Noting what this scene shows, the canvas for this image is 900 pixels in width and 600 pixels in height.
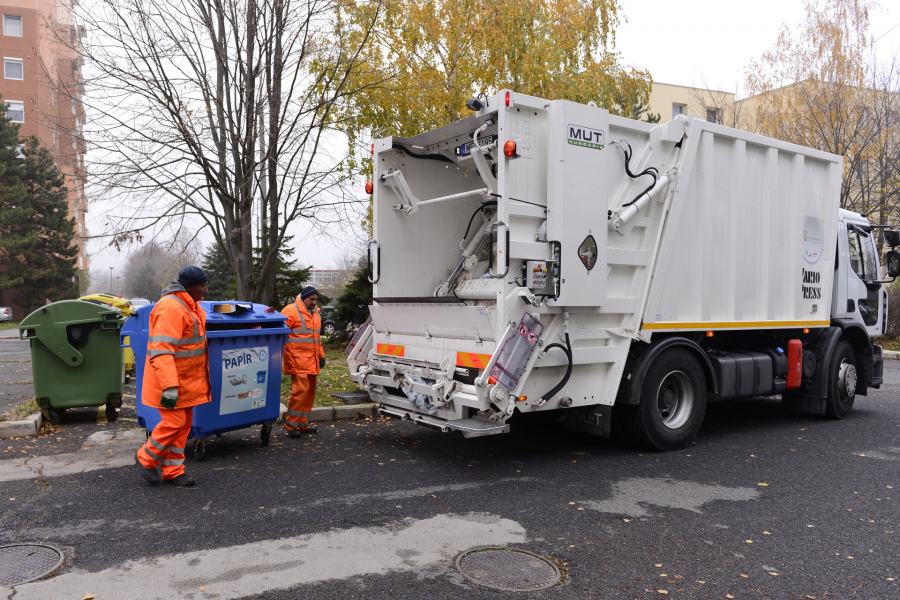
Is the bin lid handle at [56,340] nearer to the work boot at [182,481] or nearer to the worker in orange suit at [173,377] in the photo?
the worker in orange suit at [173,377]

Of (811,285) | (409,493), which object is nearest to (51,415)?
(409,493)

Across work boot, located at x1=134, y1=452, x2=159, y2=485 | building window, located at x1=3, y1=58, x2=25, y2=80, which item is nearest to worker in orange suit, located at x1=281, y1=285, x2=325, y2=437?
work boot, located at x1=134, y1=452, x2=159, y2=485

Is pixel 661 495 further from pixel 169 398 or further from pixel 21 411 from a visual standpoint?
pixel 21 411

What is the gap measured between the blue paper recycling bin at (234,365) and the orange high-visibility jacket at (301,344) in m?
0.36

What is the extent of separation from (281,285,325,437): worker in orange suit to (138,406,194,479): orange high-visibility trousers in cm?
163

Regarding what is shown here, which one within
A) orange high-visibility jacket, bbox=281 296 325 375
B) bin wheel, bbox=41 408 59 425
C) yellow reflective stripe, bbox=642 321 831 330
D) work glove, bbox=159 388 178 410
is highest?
yellow reflective stripe, bbox=642 321 831 330

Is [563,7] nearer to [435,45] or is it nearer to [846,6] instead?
[435,45]

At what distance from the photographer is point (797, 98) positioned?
17812 millimetres

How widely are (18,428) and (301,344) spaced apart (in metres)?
2.74

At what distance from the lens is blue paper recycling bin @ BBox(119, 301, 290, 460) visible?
530cm

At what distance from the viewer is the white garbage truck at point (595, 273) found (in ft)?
16.6

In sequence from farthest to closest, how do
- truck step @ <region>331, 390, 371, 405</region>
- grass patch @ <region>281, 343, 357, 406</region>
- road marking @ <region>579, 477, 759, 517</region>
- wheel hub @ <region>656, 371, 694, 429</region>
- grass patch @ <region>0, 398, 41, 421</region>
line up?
grass patch @ <region>281, 343, 357, 406</region> → grass patch @ <region>0, 398, 41, 421</region> → truck step @ <region>331, 390, 371, 405</region> → wheel hub @ <region>656, 371, 694, 429</region> → road marking @ <region>579, 477, 759, 517</region>

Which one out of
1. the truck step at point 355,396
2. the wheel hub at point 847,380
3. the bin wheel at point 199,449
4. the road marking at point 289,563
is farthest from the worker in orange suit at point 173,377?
the wheel hub at point 847,380

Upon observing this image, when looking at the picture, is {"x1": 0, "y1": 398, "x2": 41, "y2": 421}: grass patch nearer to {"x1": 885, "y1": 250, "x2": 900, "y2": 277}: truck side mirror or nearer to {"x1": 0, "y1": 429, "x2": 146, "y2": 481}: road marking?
{"x1": 0, "y1": 429, "x2": 146, "y2": 481}: road marking
